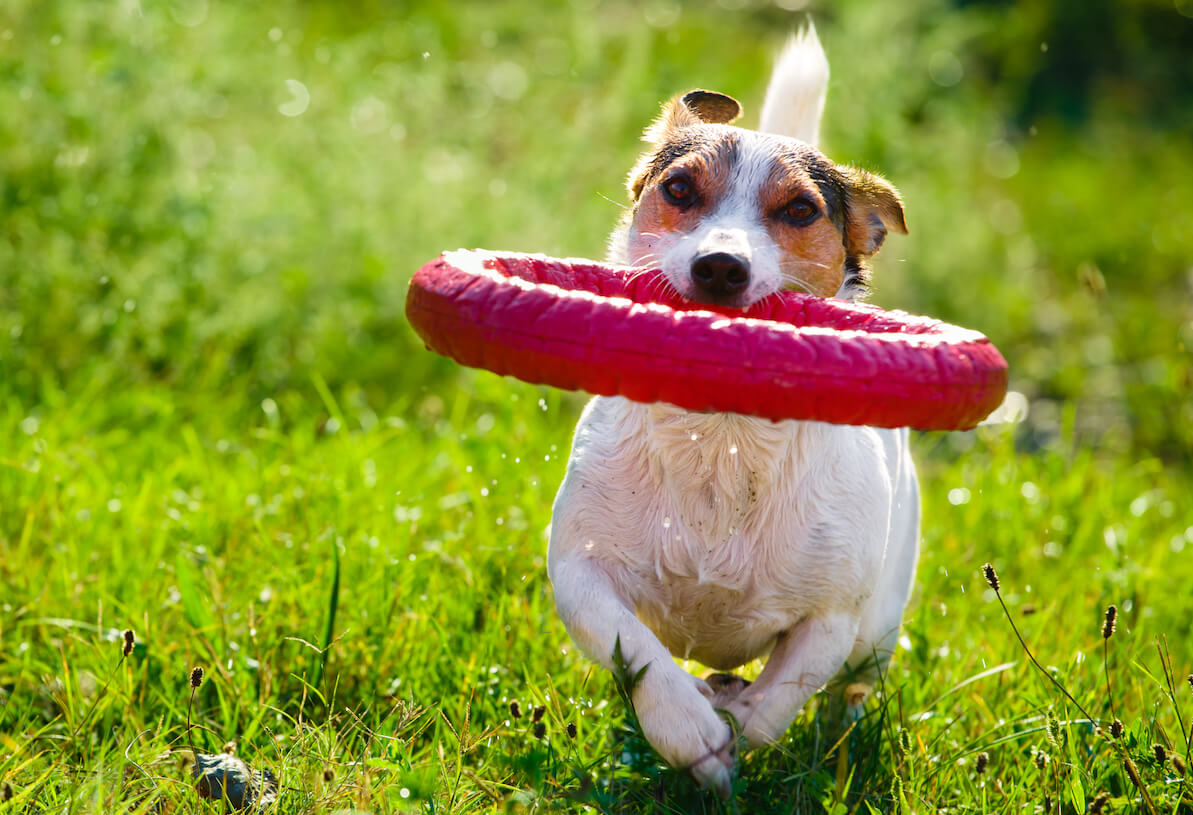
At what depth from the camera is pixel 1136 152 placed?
10797 millimetres

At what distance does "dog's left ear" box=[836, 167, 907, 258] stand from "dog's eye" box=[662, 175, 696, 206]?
43 cm

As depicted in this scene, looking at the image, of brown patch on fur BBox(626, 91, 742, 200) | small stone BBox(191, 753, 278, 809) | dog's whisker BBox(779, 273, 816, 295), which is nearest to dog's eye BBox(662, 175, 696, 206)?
brown patch on fur BBox(626, 91, 742, 200)

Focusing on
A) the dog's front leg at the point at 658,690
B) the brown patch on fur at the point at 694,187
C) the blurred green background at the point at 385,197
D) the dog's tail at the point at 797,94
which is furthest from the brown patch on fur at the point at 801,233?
the dog's front leg at the point at 658,690

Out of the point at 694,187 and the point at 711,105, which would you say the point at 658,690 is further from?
the point at 711,105

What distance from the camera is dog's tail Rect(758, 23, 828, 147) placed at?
11.6ft

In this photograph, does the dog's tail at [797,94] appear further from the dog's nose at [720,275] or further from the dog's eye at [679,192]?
the dog's nose at [720,275]

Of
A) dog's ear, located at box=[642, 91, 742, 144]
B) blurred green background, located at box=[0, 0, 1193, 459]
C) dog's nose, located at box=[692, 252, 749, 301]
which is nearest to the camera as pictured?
dog's nose, located at box=[692, 252, 749, 301]

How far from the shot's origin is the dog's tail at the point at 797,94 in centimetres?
354

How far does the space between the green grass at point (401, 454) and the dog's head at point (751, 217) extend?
3.04 ft

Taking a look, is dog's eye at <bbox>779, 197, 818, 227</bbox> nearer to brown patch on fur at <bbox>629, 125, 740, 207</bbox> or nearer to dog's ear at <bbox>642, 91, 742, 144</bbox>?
brown patch on fur at <bbox>629, 125, 740, 207</bbox>

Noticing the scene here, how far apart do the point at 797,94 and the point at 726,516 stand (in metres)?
1.44

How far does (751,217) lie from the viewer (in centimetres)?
281

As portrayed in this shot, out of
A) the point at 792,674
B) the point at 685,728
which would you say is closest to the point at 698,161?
the point at 792,674

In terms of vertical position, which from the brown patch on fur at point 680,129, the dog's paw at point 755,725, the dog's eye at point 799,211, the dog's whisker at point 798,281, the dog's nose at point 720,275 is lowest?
the dog's paw at point 755,725
